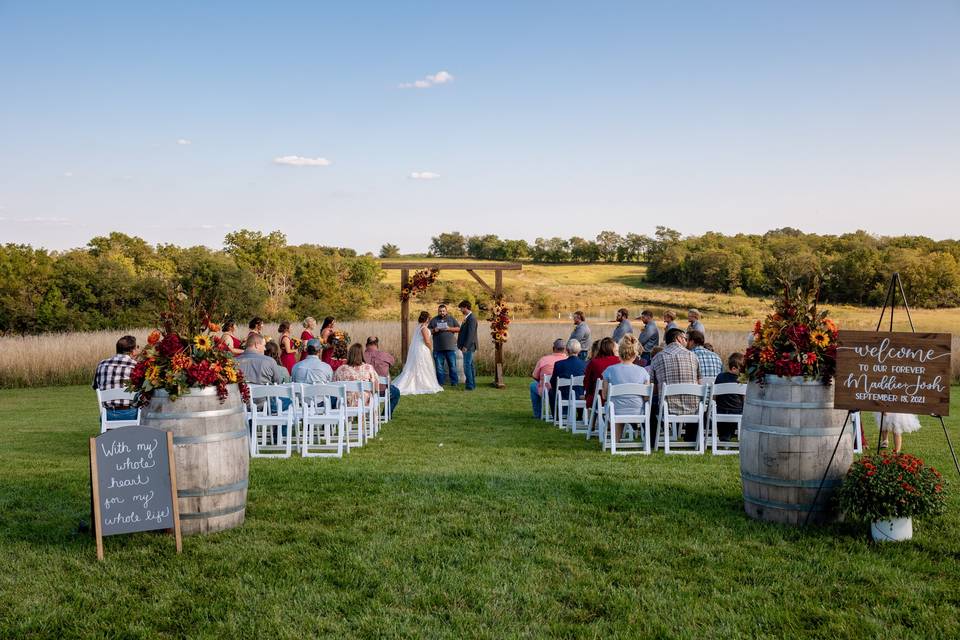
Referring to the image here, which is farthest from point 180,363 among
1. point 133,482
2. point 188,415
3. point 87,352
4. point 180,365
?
point 87,352

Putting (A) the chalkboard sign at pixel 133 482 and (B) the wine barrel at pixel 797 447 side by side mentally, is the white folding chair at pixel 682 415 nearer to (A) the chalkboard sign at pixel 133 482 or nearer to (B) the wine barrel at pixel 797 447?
(B) the wine barrel at pixel 797 447

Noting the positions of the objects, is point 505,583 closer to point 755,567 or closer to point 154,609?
point 755,567

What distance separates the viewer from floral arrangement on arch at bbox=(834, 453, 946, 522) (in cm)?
499

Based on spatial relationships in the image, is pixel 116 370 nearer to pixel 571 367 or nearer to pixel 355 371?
pixel 355 371

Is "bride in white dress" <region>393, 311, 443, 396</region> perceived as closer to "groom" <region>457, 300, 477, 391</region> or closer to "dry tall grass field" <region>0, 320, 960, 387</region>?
"groom" <region>457, 300, 477, 391</region>

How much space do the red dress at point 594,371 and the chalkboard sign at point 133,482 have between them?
20.5 ft

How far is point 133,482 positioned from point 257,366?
5.21m

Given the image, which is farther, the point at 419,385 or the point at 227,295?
the point at 227,295

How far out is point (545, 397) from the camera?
12.2 meters

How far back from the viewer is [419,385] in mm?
16812

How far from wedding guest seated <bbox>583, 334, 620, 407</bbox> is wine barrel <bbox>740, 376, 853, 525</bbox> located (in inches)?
187

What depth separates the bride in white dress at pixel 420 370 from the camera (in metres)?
16.8

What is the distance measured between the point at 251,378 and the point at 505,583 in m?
6.62

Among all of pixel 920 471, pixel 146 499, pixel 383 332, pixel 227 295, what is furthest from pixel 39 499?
pixel 227 295
